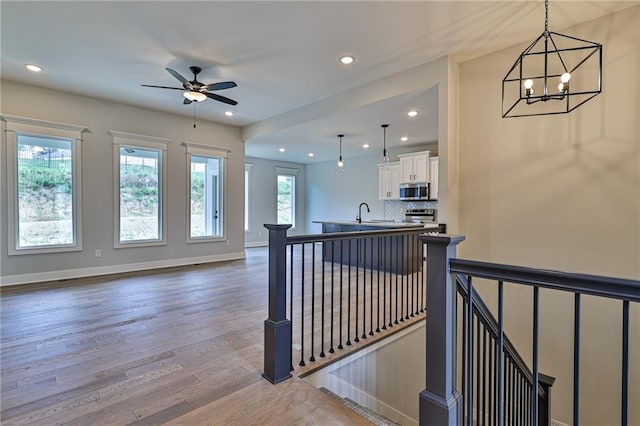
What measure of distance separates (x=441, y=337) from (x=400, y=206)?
6.95 meters

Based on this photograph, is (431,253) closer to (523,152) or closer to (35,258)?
(523,152)

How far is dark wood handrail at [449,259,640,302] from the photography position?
0.97 m

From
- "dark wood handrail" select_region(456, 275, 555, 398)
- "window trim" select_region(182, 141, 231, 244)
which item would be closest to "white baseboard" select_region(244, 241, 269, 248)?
"window trim" select_region(182, 141, 231, 244)

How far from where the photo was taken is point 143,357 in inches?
95.7

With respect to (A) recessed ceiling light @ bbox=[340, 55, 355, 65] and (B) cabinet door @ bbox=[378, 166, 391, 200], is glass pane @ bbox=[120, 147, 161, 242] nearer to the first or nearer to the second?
(A) recessed ceiling light @ bbox=[340, 55, 355, 65]

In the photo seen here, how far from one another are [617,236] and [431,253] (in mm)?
2569

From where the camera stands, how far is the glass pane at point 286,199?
1012cm

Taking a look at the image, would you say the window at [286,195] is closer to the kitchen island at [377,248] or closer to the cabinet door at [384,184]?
the cabinet door at [384,184]

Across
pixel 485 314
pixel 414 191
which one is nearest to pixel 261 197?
pixel 414 191

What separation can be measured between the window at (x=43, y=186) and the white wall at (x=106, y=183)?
0.31 ft

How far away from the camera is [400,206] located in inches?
321

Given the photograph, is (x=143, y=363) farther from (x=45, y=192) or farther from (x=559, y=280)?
(x=45, y=192)

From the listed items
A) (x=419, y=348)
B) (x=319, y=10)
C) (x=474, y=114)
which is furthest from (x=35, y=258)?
(x=474, y=114)

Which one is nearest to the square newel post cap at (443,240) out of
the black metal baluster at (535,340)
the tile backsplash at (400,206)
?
the black metal baluster at (535,340)
